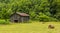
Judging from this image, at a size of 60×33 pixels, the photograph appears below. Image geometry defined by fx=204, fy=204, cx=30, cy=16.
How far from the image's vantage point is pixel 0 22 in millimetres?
50531

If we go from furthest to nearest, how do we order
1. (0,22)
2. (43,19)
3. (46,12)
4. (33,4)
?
(33,4) → (46,12) → (43,19) → (0,22)

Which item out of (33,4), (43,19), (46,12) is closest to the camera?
(43,19)

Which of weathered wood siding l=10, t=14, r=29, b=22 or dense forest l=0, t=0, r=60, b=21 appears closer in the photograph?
weathered wood siding l=10, t=14, r=29, b=22

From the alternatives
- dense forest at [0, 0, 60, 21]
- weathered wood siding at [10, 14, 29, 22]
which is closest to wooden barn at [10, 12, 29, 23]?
weathered wood siding at [10, 14, 29, 22]

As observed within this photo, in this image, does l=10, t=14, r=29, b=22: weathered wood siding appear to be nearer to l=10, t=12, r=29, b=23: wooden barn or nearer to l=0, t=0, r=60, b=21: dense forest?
l=10, t=12, r=29, b=23: wooden barn

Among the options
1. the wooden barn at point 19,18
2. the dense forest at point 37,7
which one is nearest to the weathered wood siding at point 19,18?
the wooden barn at point 19,18

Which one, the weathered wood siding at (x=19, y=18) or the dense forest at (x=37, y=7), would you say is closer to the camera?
the weathered wood siding at (x=19, y=18)

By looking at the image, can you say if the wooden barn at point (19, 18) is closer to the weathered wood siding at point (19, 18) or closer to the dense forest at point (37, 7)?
the weathered wood siding at point (19, 18)

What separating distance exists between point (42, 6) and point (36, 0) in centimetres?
466

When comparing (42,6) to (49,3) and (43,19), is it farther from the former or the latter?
(43,19)

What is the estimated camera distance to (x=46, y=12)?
75.3 m

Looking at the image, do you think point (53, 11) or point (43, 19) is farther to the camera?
point (53, 11)

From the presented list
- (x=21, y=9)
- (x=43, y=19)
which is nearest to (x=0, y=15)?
(x=21, y=9)

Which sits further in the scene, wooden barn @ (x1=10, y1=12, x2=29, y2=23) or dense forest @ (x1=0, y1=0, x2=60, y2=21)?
dense forest @ (x1=0, y1=0, x2=60, y2=21)
